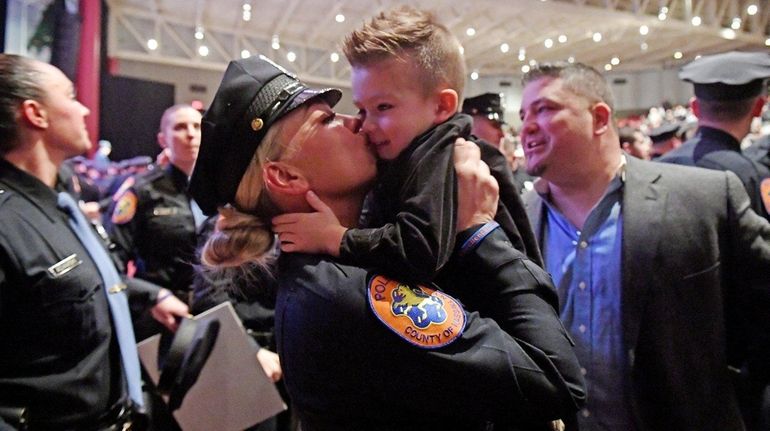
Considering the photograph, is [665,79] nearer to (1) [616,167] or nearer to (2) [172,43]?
(2) [172,43]

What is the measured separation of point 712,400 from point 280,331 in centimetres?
128

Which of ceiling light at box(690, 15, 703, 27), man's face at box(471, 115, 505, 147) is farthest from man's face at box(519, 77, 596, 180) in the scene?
ceiling light at box(690, 15, 703, 27)

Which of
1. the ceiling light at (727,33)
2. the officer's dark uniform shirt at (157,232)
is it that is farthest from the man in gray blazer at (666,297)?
the ceiling light at (727,33)

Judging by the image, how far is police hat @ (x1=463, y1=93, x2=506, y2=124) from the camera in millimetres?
3764

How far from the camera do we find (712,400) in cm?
164

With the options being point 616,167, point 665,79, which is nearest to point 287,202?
point 616,167


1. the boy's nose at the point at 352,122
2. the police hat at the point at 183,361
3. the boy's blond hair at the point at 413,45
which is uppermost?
the boy's blond hair at the point at 413,45

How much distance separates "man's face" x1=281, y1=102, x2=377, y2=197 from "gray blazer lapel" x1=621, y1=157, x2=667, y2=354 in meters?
0.90

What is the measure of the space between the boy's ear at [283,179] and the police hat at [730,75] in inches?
75.5

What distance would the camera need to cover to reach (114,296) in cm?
189

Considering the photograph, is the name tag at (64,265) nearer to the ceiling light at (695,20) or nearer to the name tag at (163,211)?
the name tag at (163,211)

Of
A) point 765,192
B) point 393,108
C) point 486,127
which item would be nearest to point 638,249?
point 393,108

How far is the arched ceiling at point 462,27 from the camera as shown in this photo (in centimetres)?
1201

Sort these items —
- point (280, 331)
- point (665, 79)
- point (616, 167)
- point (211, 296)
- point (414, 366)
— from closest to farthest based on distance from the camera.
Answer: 1. point (414, 366)
2. point (280, 331)
3. point (616, 167)
4. point (211, 296)
5. point (665, 79)
